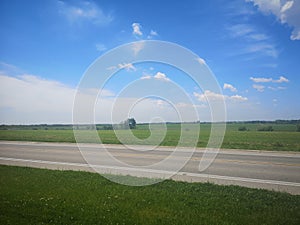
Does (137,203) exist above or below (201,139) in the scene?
below

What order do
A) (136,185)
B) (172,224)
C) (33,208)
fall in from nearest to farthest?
(172,224)
(33,208)
(136,185)

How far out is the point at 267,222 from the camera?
5.26m

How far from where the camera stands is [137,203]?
6.31 metres

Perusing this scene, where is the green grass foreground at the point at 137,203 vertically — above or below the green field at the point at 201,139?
below

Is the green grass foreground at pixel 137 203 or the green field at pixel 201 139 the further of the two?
the green field at pixel 201 139

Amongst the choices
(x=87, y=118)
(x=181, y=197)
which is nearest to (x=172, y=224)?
(x=181, y=197)

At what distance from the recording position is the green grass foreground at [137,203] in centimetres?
539

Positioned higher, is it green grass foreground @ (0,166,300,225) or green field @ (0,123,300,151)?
green field @ (0,123,300,151)

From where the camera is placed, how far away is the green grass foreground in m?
5.39

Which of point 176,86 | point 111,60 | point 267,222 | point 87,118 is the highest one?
point 111,60

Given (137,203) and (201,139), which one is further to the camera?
(201,139)

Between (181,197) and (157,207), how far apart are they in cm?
101

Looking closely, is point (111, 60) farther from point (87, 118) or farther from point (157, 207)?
point (157, 207)

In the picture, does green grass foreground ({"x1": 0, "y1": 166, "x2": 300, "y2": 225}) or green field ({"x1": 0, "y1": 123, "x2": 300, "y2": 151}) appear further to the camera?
green field ({"x1": 0, "y1": 123, "x2": 300, "y2": 151})
